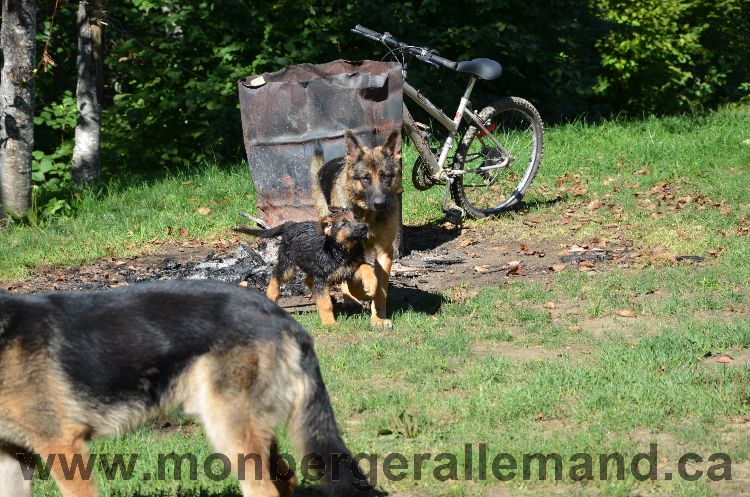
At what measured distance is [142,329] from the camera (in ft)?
13.3

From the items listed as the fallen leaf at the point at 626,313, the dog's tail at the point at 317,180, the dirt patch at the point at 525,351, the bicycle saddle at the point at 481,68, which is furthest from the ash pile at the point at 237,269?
the bicycle saddle at the point at 481,68

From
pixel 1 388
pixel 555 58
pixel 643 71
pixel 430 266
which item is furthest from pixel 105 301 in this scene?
pixel 643 71

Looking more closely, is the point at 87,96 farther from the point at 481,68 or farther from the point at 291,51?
the point at 481,68

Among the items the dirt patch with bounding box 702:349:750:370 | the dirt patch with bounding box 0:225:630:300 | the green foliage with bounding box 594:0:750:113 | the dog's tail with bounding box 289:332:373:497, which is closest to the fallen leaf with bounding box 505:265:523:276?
the dirt patch with bounding box 0:225:630:300

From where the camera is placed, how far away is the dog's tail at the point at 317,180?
9258 millimetres

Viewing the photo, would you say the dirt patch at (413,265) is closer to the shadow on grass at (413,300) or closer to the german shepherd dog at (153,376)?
the shadow on grass at (413,300)

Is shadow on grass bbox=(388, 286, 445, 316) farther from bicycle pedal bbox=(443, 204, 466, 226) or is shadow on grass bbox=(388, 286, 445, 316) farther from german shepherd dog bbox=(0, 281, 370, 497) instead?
german shepherd dog bbox=(0, 281, 370, 497)

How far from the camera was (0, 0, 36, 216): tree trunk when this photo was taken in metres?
11.5

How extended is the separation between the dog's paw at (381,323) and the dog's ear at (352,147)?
160 cm

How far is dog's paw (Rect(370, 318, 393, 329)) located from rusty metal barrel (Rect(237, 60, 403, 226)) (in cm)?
234

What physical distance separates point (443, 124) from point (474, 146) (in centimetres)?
69

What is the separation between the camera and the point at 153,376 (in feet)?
13.2

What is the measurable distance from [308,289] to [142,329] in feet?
17.1

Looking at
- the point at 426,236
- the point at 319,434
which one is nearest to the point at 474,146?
the point at 426,236
